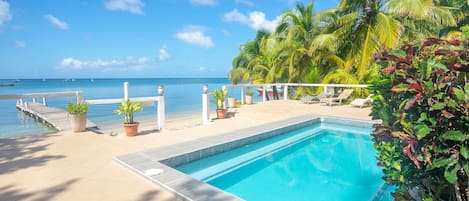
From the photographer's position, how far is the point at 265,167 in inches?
191

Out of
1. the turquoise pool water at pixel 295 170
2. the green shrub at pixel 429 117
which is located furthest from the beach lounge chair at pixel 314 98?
the green shrub at pixel 429 117

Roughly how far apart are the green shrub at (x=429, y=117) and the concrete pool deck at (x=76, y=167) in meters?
2.24

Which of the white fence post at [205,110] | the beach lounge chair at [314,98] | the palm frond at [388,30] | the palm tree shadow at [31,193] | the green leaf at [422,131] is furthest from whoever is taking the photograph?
the beach lounge chair at [314,98]

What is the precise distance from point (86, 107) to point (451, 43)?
6.21m

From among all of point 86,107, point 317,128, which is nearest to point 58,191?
point 86,107

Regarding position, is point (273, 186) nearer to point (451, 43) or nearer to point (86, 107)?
point (451, 43)

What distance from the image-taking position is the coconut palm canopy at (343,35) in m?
10.2

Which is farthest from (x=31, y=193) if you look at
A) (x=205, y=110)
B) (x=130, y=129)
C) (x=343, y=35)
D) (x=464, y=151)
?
(x=343, y=35)

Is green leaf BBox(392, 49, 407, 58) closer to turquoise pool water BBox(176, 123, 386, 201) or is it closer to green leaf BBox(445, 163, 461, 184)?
green leaf BBox(445, 163, 461, 184)

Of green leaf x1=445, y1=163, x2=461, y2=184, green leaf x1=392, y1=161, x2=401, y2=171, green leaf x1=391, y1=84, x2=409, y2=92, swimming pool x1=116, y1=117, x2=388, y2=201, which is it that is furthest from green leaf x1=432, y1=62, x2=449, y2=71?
swimming pool x1=116, y1=117, x2=388, y2=201

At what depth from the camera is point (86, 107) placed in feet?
19.1

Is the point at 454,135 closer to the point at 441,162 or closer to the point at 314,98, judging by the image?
the point at 441,162

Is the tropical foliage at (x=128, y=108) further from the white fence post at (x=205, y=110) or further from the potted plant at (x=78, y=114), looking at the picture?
the white fence post at (x=205, y=110)

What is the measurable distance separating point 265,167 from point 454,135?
347 centimetres
